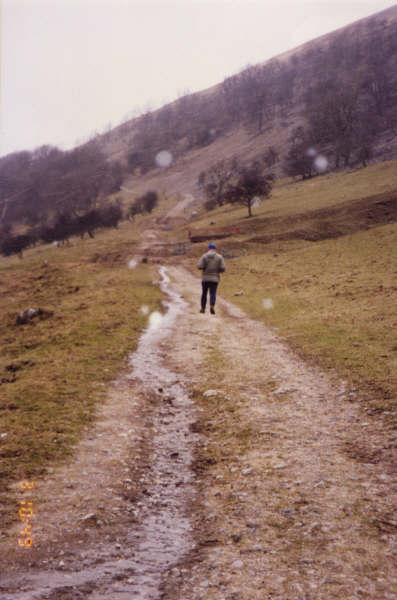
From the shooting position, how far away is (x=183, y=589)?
4742 mm

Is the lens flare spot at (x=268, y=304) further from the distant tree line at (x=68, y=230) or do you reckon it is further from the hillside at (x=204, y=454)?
the distant tree line at (x=68, y=230)

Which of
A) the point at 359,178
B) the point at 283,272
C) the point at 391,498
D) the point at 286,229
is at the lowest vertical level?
the point at 391,498

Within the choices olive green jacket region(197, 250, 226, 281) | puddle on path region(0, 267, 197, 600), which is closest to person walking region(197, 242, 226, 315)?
olive green jacket region(197, 250, 226, 281)

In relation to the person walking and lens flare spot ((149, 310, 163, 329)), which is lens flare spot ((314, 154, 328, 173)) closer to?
lens flare spot ((149, 310, 163, 329))

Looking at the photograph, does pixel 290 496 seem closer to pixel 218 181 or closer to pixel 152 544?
pixel 152 544

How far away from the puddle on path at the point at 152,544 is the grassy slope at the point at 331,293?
5144 millimetres

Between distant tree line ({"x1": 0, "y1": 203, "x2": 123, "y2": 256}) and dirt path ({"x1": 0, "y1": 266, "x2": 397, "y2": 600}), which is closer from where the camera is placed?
dirt path ({"x1": 0, "y1": 266, "x2": 397, "y2": 600})

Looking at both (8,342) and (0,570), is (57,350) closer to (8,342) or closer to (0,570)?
(8,342)

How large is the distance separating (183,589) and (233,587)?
1.98 feet

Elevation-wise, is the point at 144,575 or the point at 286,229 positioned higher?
the point at 286,229

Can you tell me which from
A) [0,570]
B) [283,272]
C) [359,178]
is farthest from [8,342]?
[359,178]

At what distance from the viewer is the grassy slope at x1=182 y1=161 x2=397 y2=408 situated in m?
13.5

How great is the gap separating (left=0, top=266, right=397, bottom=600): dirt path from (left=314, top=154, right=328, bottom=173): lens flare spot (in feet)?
418

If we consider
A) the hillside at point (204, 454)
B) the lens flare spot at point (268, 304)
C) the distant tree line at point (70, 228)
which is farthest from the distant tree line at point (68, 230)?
the hillside at point (204, 454)
